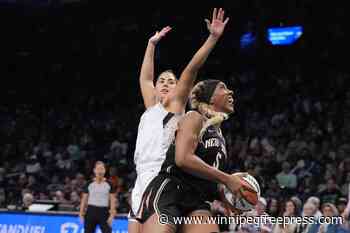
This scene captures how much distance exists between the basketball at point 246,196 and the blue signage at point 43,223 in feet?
29.1

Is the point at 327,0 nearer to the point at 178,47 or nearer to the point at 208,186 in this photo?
the point at 178,47

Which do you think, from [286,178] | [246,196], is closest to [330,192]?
[286,178]

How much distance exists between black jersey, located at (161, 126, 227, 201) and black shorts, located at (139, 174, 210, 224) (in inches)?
1.3

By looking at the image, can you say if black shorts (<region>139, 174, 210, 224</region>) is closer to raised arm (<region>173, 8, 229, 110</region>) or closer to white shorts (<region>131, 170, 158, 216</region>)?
white shorts (<region>131, 170, 158, 216</region>)

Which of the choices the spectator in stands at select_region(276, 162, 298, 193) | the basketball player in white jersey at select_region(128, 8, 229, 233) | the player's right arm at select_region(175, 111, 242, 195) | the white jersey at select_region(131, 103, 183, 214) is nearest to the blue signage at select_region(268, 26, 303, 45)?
the spectator in stands at select_region(276, 162, 298, 193)

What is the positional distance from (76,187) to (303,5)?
8.35 m

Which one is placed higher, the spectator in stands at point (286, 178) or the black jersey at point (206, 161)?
the black jersey at point (206, 161)

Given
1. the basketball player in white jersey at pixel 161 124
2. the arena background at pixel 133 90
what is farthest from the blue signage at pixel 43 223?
the basketball player in white jersey at pixel 161 124

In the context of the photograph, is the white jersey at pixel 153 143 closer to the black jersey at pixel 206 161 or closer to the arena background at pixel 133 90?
the black jersey at pixel 206 161

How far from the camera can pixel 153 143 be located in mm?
5625

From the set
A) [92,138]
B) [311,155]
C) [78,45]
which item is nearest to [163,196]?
[311,155]

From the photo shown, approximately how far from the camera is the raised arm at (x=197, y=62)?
16.9 ft

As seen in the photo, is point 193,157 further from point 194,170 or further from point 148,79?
point 148,79

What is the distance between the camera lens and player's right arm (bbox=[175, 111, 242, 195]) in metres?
4.89
